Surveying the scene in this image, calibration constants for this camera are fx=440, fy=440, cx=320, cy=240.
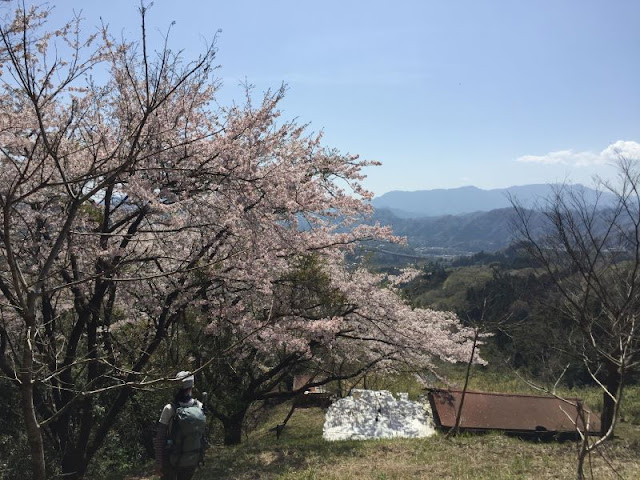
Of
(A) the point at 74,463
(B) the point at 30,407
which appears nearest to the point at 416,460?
(A) the point at 74,463

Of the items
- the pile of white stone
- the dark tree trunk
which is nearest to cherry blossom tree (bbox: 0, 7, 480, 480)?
the dark tree trunk

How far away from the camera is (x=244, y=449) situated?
34.4ft

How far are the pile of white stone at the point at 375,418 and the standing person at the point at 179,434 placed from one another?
25.9 ft

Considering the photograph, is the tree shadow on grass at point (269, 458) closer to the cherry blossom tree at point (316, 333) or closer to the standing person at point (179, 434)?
the cherry blossom tree at point (316, 333)

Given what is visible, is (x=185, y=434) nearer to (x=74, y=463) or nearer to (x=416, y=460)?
(x=74, y=463)

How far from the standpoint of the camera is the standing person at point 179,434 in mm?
5539

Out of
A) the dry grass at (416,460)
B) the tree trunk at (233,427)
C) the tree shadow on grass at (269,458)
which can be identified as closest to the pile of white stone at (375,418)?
the dry grass at (416,460)

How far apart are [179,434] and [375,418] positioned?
975cm

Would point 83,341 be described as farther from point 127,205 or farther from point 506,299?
point 506,299

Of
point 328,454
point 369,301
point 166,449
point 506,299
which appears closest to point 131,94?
point 166,449

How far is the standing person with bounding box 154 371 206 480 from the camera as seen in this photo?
554 centimetres

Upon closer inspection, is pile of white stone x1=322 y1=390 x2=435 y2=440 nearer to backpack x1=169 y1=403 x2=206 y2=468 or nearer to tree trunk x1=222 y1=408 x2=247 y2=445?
tree trunk x1=222 y1=408 x2=247 y2=445

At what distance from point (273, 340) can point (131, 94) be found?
18.0 feet

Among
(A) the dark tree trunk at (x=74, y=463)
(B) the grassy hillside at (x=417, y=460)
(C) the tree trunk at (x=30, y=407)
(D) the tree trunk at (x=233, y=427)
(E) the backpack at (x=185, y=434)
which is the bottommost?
(D) the tree trunk at (x=233, y=427)
